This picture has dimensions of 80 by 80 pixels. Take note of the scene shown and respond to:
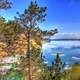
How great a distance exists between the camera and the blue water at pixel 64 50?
421 cm

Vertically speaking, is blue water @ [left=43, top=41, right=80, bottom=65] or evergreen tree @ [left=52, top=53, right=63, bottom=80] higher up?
blue water @ [left=43, top=41, right=80, bottom=65]

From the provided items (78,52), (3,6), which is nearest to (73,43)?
(78,52)

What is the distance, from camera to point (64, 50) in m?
4.26

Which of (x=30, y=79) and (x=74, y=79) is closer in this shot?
(x=74, y=79)

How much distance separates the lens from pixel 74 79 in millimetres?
2662

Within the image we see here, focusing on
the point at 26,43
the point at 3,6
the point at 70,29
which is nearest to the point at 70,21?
the point at 70,29

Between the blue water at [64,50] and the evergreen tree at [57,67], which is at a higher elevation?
the blue water at [64,50]

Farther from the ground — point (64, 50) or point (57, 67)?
point (64, 50)

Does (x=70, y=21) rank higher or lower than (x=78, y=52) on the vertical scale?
higher

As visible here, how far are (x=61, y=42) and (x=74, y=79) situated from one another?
1.66 meters

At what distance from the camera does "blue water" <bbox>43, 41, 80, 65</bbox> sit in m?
4.21

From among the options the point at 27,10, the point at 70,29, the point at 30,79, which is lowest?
the point at 30,79

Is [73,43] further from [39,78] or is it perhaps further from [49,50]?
[39,78]

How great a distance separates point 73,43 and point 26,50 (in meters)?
0.74
